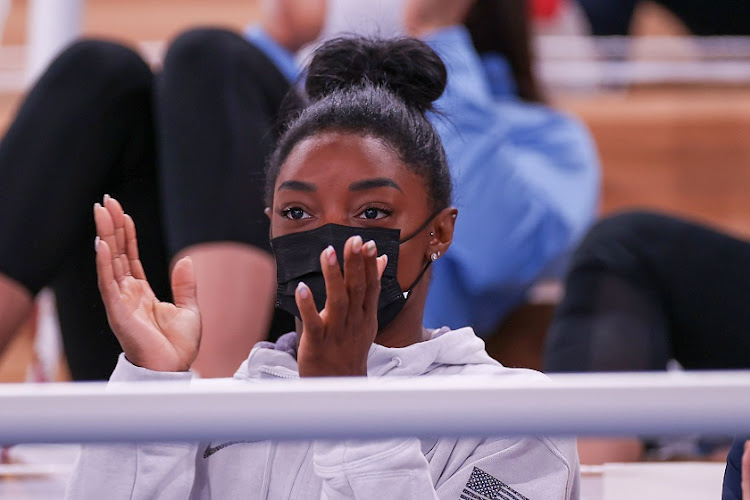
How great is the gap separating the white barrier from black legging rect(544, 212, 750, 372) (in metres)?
0.32

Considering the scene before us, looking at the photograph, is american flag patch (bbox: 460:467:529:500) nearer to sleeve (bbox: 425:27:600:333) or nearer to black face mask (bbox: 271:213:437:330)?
black face mask (bbox: 271:213:437:330)

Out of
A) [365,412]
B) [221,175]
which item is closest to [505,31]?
[221,175]

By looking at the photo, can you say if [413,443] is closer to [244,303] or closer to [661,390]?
[661,390]

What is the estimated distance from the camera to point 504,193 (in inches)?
24.0

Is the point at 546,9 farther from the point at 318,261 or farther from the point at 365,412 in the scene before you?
the point at 365,412

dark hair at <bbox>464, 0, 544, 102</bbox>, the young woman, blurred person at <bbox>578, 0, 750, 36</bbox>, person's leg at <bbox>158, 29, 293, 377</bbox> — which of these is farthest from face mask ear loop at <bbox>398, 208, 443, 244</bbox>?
blurred person at <bbox>578, 0, 750, 36</bbox>

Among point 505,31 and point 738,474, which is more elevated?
point 505,31

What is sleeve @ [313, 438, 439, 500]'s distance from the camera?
32 cm

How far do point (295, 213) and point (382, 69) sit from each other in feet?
0.31

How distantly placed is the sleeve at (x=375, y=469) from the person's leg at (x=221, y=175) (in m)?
0.17

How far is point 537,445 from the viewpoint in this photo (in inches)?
13.9

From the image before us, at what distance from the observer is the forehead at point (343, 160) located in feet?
1.22

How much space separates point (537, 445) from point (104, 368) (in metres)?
0.25

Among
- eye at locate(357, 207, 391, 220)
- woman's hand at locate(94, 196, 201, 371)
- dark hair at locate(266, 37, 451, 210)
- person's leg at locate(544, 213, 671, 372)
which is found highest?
dark hair at locate(266, 37, 451, 210)
